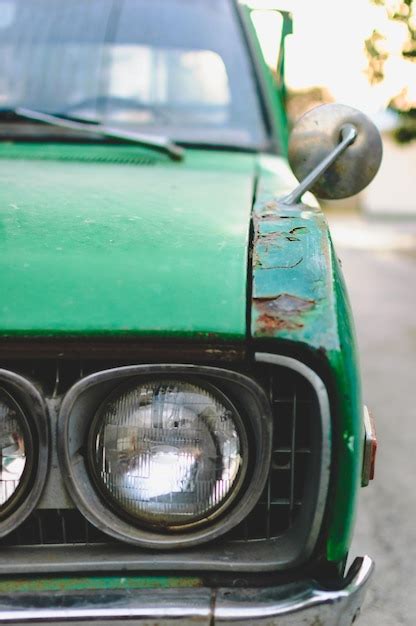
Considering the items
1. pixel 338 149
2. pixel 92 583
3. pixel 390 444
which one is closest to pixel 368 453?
pixel 92 583

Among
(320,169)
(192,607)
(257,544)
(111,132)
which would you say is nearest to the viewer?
(192,607)

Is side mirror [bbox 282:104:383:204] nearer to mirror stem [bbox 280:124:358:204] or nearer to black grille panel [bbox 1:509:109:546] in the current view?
mirror stem [bbox 280:124:358:204]

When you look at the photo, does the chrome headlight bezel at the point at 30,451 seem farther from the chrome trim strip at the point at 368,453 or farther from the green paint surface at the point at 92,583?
the chrome trim strip at the point at 368,453

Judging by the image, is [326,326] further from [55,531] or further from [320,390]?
[55,531]

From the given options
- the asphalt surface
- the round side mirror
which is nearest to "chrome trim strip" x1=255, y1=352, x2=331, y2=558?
the round side mirror

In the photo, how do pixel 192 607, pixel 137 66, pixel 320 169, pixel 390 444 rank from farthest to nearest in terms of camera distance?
pixel 390 444 < pixel 137 66 < pixel 320 169 < pixel 192 607

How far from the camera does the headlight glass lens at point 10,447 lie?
117 centimetres

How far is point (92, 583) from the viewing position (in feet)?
3.78

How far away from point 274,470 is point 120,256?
44 cm

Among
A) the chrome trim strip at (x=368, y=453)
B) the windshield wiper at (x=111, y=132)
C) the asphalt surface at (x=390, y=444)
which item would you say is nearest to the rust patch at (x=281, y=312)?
the chrome trim strip at (x=368, y=453)

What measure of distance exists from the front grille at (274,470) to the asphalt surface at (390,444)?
1.08 meters

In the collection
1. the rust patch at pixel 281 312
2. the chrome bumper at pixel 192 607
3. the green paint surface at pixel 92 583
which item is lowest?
the chrome bumper at pixel 192 607

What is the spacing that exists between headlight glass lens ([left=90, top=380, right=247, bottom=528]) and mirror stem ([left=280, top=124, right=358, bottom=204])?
0.50 m

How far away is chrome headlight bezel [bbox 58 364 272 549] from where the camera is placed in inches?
44.3
